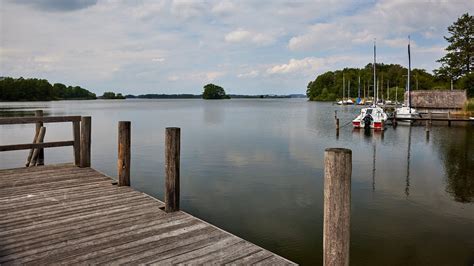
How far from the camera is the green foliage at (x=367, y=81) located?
112512 mm

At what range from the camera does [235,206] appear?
11516mm

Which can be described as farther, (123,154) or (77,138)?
(77,138)

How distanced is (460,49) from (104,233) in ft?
275

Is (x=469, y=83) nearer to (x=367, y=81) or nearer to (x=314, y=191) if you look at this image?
(x=314, y=191)

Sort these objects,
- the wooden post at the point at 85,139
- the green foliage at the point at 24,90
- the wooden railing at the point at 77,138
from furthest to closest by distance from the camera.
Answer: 1. the green foliage at the point at 24,90
2. the wooden post at the point at 85,139
3. the wooden railing at the point at 77,138

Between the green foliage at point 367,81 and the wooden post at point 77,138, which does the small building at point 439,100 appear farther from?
the wooden post at point 77,138

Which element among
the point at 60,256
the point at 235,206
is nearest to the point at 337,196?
the point at 60,256

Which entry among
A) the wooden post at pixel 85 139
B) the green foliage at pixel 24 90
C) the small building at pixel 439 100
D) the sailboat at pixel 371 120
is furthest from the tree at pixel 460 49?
the green foliage at pixel 24 90

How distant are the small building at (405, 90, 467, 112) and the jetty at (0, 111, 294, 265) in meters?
55.7

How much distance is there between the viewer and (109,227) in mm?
5852

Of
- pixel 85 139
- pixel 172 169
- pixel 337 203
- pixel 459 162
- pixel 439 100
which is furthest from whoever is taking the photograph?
pixel 439 100

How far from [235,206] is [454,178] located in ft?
35.1

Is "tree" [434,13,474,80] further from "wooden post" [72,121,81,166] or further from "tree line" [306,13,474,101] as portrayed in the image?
"wooden post" [72,121,81,166]

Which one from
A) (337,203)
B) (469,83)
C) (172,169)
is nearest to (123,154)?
(172,169)
